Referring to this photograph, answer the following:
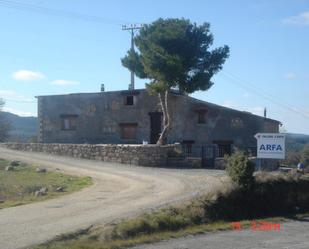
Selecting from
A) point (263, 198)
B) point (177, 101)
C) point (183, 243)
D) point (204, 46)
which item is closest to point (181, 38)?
point (204, 46)

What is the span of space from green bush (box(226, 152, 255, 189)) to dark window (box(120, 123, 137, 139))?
22.7 metres

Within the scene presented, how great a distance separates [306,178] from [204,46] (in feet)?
55.1

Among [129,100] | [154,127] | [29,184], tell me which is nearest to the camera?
[29,184]

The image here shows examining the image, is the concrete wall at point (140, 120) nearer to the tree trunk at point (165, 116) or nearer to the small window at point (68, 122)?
the small window at point (68, 122)

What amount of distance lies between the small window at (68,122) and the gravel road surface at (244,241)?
97.8ft

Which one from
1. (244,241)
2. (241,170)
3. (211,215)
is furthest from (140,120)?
(244,241)

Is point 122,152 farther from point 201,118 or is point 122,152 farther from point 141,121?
point 201,118

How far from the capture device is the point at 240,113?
4169cm

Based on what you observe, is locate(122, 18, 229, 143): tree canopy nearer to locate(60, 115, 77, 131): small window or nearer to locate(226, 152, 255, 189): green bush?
locate(60, 115, 77, 131): small window

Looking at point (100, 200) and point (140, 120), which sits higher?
point (140, 120)

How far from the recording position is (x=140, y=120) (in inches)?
1686

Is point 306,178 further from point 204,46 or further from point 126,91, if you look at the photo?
point 126,91

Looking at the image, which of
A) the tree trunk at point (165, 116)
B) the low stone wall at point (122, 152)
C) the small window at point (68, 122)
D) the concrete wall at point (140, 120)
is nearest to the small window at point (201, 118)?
the concrete wall at point (140, 120)

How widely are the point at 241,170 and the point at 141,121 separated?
2298 centimetres
